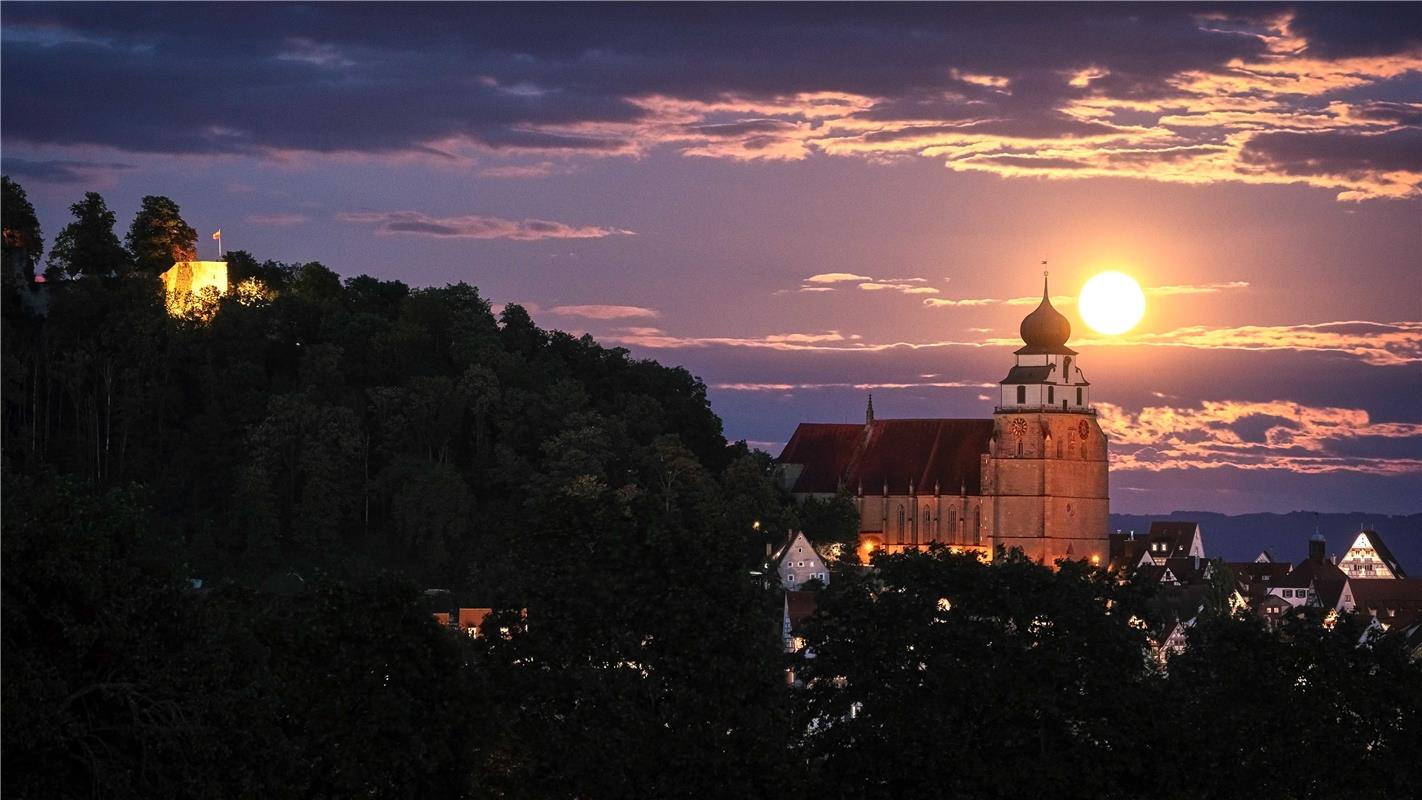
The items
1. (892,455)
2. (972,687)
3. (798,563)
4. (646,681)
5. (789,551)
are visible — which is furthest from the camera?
(892,455)

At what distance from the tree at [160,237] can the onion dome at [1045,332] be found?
57880 millimetres

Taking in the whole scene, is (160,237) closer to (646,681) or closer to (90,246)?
(90,246)

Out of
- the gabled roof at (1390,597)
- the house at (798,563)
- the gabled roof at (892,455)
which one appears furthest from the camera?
the gabled roof at (1390,597)

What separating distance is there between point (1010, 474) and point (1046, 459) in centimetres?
267

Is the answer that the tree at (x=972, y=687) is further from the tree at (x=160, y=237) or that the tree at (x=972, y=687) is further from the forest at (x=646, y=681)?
the tree at (x=160, y=237)

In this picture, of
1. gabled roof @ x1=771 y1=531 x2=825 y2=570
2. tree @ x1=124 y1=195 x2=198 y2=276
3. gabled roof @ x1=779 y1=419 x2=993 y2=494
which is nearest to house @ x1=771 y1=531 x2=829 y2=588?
gabled roof @ x1=771 y1=531 x2=825 y2=570

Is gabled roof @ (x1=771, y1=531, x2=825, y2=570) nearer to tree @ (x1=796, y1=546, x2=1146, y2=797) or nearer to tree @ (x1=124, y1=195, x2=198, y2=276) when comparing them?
tree @ (x1=124, y1=195, x2=198, y2=276)

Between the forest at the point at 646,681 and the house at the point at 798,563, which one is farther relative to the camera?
the house at the point at 798,563

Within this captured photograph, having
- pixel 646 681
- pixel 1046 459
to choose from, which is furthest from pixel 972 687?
pixel 1046 459

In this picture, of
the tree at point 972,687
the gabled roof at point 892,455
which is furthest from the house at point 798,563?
the tree at point 972,687

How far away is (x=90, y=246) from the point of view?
138375 millimetres

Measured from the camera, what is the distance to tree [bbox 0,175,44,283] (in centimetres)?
12562

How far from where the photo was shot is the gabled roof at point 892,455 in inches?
6501

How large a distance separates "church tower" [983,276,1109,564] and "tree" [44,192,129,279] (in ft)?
198
